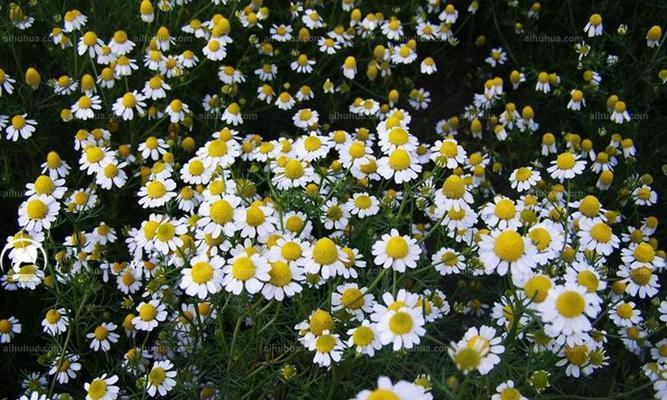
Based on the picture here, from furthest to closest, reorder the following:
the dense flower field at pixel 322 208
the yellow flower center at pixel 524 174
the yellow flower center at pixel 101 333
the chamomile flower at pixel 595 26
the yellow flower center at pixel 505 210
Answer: the chamomile flower at pixel 595 26, the yellow flower center at pixel 524 174, the yellow flower center at pixel 101 333, the yellow flower center at pixel 505 210, the dense flower field at pixel 322 208

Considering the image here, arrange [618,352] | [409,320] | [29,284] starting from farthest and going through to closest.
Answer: [618,352] → [29,284] → [409,320]

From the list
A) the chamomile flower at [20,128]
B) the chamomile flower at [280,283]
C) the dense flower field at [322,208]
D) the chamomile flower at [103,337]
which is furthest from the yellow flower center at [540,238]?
the chamomile flower at [20,128]

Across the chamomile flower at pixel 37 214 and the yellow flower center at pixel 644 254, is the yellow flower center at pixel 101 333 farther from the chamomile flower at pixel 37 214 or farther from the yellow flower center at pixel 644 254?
the yellow flower center at pixel 644 254

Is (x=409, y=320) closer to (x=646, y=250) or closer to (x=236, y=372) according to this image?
(x=236, y=372)

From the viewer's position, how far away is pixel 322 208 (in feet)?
9.80

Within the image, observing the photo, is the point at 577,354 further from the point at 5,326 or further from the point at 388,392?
the point at 5,326

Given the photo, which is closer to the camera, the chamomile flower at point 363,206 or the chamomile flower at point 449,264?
the chamomile flower at point 449,264

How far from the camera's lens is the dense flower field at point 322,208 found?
2.40 meters

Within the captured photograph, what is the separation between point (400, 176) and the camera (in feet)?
8.78

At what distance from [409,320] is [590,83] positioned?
247cm

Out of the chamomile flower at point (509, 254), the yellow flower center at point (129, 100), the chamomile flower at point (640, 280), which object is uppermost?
the yellow flower center at point (129, 100)

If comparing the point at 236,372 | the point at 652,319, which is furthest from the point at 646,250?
the point at 236,372

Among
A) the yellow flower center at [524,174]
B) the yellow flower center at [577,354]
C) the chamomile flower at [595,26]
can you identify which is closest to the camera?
the yellow flower center at [577,354]

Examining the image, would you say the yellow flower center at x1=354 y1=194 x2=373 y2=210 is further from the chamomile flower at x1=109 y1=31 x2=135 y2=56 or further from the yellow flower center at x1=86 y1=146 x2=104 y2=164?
the chamomile flower at x1=109 y1=31 x2=135 y2=56
